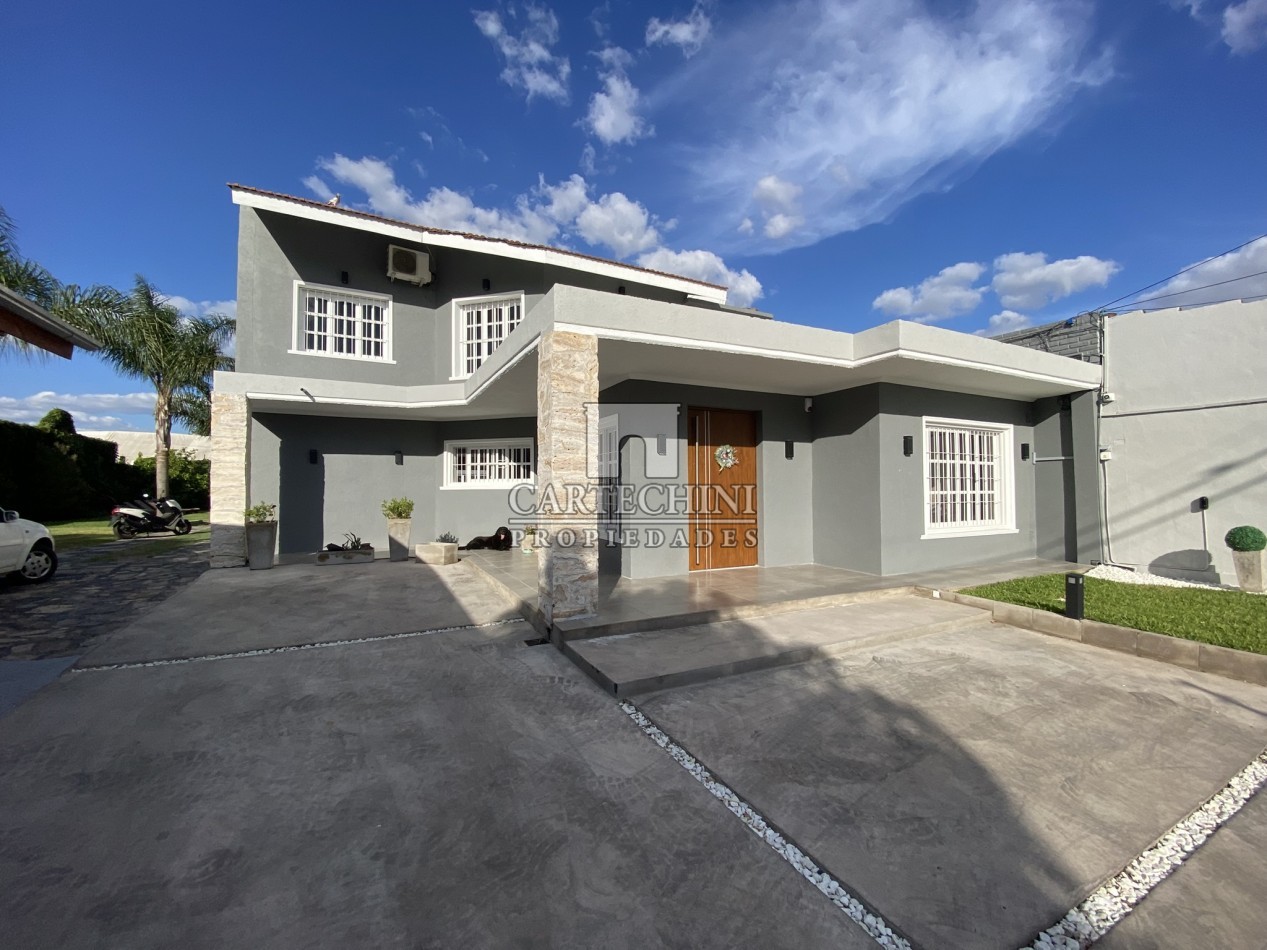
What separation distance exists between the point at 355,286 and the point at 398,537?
5566 mm

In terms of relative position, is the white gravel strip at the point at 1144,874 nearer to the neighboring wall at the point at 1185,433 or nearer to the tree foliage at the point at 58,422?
the neighboring wall at the point at 1185,433

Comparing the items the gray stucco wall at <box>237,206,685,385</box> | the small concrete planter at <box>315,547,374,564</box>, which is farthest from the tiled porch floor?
the gray stucco wall at <box>237,206,685,385</box>

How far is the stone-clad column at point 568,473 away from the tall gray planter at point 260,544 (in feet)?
22.4

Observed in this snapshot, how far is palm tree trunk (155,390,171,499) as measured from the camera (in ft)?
56.4

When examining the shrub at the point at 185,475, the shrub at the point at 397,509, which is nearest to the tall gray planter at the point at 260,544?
the shrub at the point at 397,509

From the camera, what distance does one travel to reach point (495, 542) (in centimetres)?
1139

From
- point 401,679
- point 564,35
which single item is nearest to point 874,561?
point 401,679

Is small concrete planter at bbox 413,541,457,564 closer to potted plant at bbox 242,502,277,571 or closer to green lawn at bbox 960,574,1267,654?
potted plant at bbox 242,502,277,571

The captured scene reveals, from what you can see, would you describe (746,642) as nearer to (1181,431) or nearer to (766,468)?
(766,468)

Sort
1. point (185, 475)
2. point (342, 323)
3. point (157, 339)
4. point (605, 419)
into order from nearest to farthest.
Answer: point (605, 419) < point (342, 323) < point (157, 339) < point (185, 475)

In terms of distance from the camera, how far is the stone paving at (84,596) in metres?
5.41

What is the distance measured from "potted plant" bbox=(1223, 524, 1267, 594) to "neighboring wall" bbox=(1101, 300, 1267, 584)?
96 centimetres

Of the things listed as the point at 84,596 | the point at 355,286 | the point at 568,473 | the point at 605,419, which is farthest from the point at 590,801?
the point at 355,286

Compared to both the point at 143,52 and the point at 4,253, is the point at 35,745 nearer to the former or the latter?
the point at 143,52
